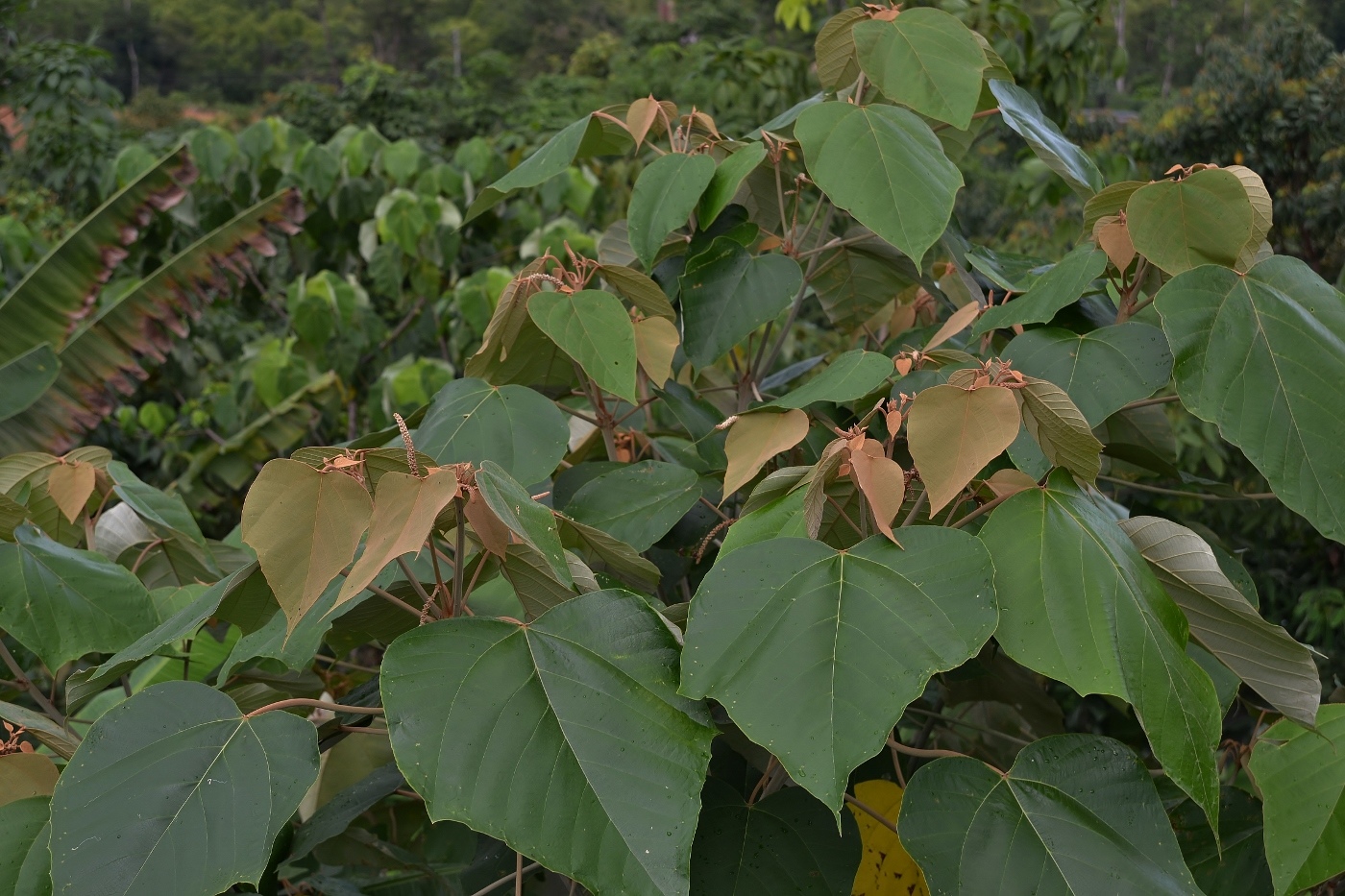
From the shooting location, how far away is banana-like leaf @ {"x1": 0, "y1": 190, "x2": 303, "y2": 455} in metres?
2.98

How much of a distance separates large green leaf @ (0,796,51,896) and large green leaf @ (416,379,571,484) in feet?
1.16

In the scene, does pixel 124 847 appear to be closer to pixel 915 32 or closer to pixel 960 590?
pixel 960 590

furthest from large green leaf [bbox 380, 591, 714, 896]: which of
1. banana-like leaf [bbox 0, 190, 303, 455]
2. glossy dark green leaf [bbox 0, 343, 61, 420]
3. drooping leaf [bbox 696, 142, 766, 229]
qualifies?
banana-like leaf [bbox 0, 190, 303, 455]

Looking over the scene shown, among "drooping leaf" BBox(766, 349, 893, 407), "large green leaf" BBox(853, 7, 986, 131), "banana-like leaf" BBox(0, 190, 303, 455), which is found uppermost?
"large green leaf" BBox(853, 7, 986, 131)

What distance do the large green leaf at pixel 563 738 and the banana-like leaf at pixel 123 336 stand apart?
8.93 feet

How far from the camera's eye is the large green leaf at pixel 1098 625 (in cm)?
60

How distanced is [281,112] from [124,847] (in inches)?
594

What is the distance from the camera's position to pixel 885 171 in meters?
0.85

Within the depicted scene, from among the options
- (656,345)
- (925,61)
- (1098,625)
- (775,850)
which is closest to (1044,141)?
(925,61)

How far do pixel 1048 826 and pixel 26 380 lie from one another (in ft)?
5.84

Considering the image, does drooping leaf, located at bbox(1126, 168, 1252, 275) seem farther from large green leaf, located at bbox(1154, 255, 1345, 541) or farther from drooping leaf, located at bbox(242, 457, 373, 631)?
drooping leaf, located at bbox(242, 457, 373, 631)

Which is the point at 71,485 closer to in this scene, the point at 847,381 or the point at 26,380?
the point at 847,381

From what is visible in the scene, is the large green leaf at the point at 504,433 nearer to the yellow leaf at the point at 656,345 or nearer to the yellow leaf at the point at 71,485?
the yellow leaf at the point at 656,345

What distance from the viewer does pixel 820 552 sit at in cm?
64
